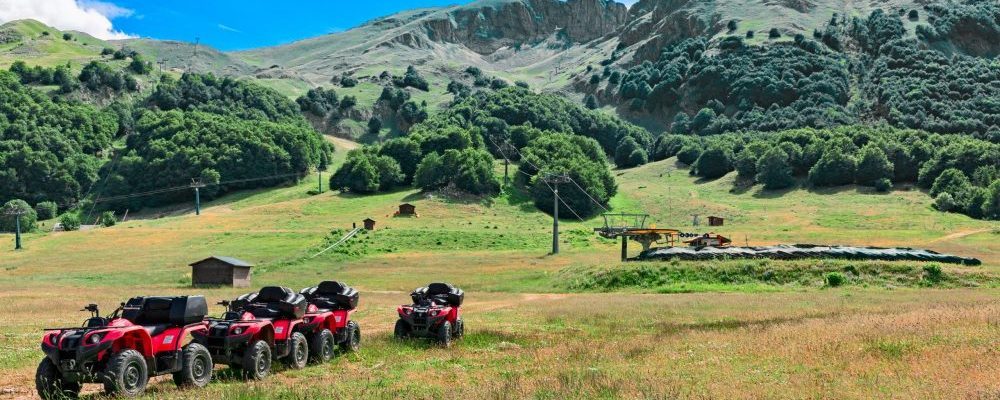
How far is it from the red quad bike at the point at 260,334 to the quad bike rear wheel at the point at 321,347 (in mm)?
306

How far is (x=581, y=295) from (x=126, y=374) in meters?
36.1

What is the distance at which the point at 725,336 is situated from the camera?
76.2 feet

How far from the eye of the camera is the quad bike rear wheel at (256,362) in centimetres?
1762

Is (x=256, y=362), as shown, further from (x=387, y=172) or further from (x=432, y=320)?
(x=387, y=172)

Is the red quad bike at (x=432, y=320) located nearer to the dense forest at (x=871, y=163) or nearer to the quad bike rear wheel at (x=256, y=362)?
the quad bike rear wheel at (x=256, y=362)

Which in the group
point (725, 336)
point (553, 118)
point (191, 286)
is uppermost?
point (553, 118)

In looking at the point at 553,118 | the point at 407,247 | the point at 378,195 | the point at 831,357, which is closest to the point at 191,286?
the point at 407,247

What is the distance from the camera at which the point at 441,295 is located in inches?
1036

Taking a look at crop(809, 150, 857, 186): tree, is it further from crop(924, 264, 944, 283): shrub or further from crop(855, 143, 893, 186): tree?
crop(924, 264, 944, 283): shrub

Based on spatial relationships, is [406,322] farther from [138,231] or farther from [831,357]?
[138,231]

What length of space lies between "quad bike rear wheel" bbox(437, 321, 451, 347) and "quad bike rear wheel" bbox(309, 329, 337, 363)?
4281 mm

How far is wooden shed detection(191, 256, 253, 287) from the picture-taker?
61.4 metres

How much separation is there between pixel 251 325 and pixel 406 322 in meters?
7.48

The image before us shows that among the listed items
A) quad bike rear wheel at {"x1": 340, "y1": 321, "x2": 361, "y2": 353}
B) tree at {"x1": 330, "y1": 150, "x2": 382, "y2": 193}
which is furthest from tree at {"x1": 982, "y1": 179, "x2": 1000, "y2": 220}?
quad bike rear wheel at {"x1": 340, "y1": 321, "x2": 361, "y2": 353}
